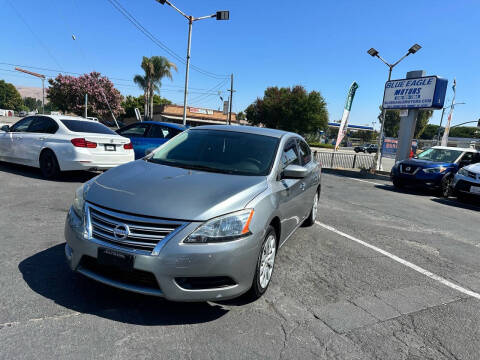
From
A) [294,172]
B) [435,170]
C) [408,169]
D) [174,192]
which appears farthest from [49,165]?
[435,170]

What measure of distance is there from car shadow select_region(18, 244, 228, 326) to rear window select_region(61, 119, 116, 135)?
16.7 ft

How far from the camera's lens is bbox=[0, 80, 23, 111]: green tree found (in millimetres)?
117875

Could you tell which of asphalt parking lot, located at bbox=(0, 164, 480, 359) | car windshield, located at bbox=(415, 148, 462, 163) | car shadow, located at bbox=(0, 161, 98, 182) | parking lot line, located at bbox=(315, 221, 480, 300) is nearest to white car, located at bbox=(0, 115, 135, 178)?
car shadow, located at bbox=(0, 161, 98, 182)

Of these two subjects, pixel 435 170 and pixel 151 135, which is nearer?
pixel 151 135

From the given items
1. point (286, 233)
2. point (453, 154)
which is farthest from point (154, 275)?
point (453, 154)

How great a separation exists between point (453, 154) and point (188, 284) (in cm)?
1269

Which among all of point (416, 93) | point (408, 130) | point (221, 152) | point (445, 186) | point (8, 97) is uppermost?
point (8, 97)

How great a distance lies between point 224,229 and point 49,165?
22.0ft

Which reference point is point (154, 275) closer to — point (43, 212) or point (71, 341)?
point (71, 341)

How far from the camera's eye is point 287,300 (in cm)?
319

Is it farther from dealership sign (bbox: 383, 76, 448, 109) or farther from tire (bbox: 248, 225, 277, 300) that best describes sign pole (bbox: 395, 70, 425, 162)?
tire (bbox: 248, 225, 277, 300)

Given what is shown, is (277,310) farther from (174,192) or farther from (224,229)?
(174,192)

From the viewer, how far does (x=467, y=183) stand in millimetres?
9648

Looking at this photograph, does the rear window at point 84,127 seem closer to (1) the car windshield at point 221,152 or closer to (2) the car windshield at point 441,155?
(1) the car windshield at point 221,152
